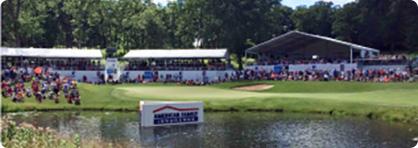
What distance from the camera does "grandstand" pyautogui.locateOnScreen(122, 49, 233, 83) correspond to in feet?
241

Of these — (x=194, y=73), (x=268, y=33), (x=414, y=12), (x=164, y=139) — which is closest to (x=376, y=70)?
(x=194, y=73)

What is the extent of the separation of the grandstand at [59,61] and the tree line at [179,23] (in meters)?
9.26

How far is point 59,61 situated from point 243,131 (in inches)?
1920

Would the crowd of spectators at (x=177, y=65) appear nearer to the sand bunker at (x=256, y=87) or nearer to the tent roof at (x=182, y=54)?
the tent roof at (x=182, y=54)

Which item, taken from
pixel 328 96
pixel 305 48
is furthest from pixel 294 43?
pixel 328 96

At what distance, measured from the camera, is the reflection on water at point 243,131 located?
95.3ft

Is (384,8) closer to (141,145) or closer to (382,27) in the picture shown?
(382,27)

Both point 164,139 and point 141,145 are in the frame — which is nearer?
point 141,145

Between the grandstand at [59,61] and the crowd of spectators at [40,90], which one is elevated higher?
the grandstand at [59,61]

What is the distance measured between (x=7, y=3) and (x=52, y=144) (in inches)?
2617

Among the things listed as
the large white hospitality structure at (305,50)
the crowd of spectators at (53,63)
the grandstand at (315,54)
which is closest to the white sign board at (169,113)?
the grandstand at (315,54)

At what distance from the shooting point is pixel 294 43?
265 ft

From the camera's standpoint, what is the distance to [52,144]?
62.6 ft

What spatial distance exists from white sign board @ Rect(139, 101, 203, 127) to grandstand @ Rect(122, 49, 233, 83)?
3406 centimetres
